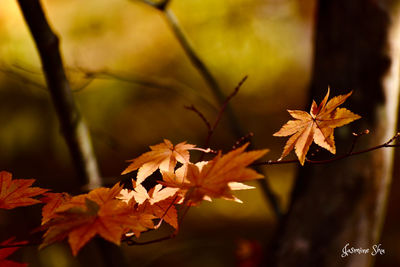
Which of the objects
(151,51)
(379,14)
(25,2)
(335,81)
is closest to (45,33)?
(25,2)

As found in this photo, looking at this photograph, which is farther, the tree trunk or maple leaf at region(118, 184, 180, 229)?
the tree trunk

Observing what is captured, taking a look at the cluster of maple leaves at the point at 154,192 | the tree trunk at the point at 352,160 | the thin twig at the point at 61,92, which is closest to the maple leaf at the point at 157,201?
the cluster of maple leaves at the point at 154,192

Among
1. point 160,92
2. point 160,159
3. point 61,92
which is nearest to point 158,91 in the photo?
point 160,92

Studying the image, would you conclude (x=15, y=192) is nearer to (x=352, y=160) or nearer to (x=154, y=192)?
(x=154, y=192)

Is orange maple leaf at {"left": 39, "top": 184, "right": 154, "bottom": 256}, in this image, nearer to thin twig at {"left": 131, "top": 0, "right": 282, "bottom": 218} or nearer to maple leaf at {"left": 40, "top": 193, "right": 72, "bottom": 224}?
maple leaf at {"left": 40, "top": 193, "right": 72, "bottom": 224}

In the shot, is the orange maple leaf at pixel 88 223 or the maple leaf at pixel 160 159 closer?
the orange maple leaf at pixel 88 223

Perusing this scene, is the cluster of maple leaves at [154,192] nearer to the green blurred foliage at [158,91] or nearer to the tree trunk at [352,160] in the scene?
the tree trunk at [352,160]

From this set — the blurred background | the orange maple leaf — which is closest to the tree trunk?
the orange maple leaf
